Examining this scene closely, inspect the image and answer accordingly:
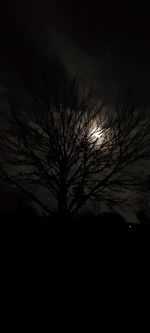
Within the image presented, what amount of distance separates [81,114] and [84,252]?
8.21 meters

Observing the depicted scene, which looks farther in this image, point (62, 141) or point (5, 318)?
point (62, 141)

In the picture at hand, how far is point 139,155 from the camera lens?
13172 millimetres

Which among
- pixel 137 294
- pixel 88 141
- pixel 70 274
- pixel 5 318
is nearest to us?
pixel 5 318

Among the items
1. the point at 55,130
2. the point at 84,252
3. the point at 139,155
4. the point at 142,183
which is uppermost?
the point at 55,130

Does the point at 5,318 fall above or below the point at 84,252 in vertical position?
below

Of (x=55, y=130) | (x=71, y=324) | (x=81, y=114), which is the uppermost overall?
(x=81, y=114)

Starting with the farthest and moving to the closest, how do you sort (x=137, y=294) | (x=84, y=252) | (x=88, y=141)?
(x=88, y=141), (x=84, y=252), (x=137, y=294)

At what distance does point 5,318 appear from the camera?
459 centimetres

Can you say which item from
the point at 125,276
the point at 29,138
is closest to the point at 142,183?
the point at 29,138

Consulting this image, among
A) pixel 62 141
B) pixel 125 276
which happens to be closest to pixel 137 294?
pixel 125 276

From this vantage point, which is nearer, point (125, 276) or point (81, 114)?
point (125, 276)

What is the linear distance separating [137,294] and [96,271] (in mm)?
1156

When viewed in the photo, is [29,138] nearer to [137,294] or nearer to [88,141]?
[88,141]

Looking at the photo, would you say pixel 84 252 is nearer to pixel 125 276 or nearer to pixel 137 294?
pixel 125 276
